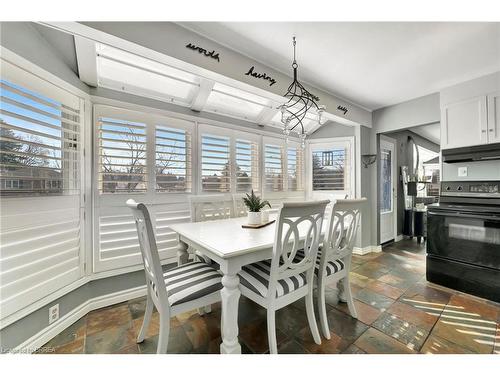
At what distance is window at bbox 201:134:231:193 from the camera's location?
2562mm

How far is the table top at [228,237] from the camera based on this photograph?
1.22 meters

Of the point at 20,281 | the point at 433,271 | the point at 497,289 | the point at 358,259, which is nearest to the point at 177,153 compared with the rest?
the point at 20,281

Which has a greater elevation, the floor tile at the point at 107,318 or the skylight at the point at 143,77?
the skylight at the point at 143,77

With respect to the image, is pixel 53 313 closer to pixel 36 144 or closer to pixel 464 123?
pixel 36 144

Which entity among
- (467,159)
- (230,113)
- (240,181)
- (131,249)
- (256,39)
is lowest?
(131,249)

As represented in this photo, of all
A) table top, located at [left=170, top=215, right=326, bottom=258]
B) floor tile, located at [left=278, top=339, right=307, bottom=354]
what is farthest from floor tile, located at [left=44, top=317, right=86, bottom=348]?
floor tile, located at [left=278, top=339, right=307, bottom=354]

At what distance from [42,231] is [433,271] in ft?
12.5

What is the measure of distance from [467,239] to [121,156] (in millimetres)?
3710

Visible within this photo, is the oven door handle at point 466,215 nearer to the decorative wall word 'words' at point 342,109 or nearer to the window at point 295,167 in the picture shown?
the decorative wall word 'words' at point 342,109

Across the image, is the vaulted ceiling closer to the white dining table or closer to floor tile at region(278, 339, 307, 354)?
the white dining table

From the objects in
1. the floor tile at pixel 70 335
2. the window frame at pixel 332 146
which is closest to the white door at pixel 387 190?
the window frame at pixel 332 146

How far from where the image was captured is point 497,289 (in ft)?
6.33

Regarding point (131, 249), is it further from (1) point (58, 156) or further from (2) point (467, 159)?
(2) point (467, 159)

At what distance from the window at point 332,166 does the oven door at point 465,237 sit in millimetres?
1289
